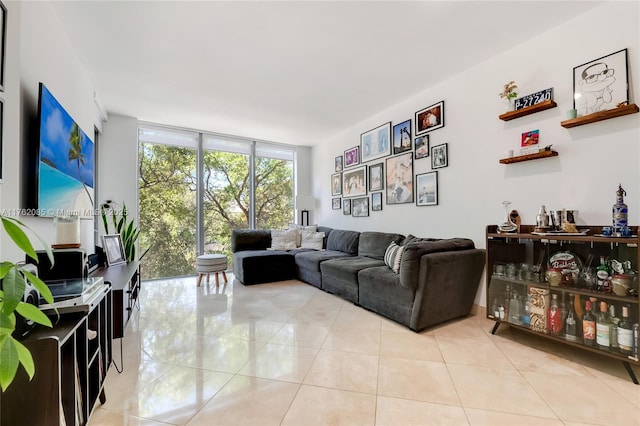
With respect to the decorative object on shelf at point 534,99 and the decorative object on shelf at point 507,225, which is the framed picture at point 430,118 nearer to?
the decorative object on shelf at point 534,99

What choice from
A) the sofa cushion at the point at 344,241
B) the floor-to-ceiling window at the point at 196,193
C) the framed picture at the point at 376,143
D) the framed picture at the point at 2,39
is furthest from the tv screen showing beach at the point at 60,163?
the framed picture at the point at 376,143

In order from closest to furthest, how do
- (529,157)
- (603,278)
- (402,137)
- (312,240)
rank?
(603,278) < (529,157) < (402,137) < (312,240)

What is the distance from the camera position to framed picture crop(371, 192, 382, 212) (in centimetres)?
426

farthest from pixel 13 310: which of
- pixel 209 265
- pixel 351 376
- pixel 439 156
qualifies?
pixel 209 265

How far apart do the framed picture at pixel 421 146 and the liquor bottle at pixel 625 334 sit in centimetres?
226

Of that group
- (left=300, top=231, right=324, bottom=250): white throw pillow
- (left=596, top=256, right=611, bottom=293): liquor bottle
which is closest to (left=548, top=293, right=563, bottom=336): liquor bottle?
(left=596, top=256, right=611, bottom=293): liquor bottle

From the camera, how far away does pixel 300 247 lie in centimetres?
507

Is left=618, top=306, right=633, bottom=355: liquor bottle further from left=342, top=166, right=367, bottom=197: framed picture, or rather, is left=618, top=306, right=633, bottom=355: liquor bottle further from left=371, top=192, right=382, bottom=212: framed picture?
left=342, top=166, right=367, bottom=197: framed picture

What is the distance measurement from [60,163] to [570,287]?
3.97 m

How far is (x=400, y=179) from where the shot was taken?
384 cm

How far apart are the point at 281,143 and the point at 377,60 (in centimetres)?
339

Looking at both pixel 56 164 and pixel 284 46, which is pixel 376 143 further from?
pixel 56 164

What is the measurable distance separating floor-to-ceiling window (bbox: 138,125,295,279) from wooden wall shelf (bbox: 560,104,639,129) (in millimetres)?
4725

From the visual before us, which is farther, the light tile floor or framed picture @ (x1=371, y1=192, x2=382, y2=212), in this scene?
framed picture @ (x1=371, y1=192, x2=382, y2=212)
